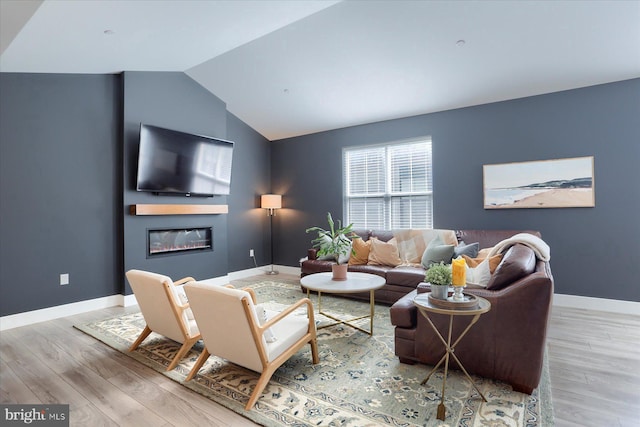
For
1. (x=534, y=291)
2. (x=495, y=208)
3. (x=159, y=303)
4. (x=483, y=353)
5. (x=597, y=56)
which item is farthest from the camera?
(x=495, y=208)

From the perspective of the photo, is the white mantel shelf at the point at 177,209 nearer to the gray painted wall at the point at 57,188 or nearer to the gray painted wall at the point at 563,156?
the gray painted wall at the point at 57,188

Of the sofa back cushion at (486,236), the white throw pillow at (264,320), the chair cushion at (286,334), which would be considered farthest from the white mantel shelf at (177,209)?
the sofa back cushion at (486,236)

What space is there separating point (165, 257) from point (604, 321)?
5.60 metres

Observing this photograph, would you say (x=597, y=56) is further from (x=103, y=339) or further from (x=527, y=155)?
(x=103, y=339)

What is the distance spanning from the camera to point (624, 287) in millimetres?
3926

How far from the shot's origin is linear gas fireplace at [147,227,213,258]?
4756 mm

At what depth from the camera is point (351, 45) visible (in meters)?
3.90

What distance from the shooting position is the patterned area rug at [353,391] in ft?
6.43

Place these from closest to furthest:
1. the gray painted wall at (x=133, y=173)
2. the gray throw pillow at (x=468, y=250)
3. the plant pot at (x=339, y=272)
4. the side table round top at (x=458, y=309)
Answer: the side table round top at (x=458, y=309), the plant pot at (x=339, y=272), the gray painted wall at (x=133, y=173), the gray throw pillow at (x=468, y=250)

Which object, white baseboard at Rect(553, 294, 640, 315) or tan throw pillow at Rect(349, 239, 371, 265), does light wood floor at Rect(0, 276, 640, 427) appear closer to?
white baseboard at Rect(553, 294, 640, 315)

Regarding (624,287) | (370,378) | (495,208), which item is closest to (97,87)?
(370,378)

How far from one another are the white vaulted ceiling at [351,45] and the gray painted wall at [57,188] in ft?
1.12

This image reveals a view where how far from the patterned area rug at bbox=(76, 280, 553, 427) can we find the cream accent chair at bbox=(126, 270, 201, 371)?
7.1 inches

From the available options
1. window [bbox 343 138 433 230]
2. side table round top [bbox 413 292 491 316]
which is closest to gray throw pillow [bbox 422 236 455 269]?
window [bbox 343 138 433 230]
